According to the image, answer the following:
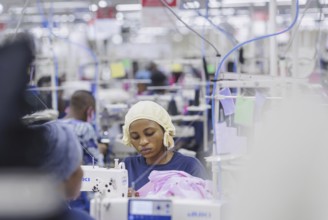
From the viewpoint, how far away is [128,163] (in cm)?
360

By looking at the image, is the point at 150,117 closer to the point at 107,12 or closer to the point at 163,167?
the point at 163,167

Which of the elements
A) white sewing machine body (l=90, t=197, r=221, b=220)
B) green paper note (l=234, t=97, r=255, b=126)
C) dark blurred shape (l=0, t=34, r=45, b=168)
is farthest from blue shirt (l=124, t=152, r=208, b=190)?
dark blurred shape (l=0, t=34, r=45, b=168)

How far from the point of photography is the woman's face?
3463mm

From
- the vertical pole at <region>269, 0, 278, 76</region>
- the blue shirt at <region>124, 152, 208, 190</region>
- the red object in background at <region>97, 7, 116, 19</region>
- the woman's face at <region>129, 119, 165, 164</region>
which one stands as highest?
the red object in background at <region>97, 7, 116, 19</region>

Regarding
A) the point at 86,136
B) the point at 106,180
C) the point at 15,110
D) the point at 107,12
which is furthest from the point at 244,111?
the point at 107,12

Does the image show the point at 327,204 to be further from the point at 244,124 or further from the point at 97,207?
the point at 244,124

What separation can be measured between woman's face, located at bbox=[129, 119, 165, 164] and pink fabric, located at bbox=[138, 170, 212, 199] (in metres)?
0.35

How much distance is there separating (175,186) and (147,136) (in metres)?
0.83

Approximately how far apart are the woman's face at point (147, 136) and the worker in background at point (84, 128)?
1.20 meters

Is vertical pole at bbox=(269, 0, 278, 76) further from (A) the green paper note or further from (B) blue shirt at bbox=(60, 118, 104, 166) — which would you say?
(A) the green paper note

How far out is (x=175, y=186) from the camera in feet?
8.81

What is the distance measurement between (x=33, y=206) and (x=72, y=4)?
376 inches

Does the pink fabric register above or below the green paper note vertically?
below

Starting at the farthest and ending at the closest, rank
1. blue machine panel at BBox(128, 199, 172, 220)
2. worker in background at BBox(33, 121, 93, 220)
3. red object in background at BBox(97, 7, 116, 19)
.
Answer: red object in background at BBox(97, 7, 116, 19) < blue machine panel at BBox(128, 199, 172, 220) < worker in background at BBox(33, 121, 93, 220)
